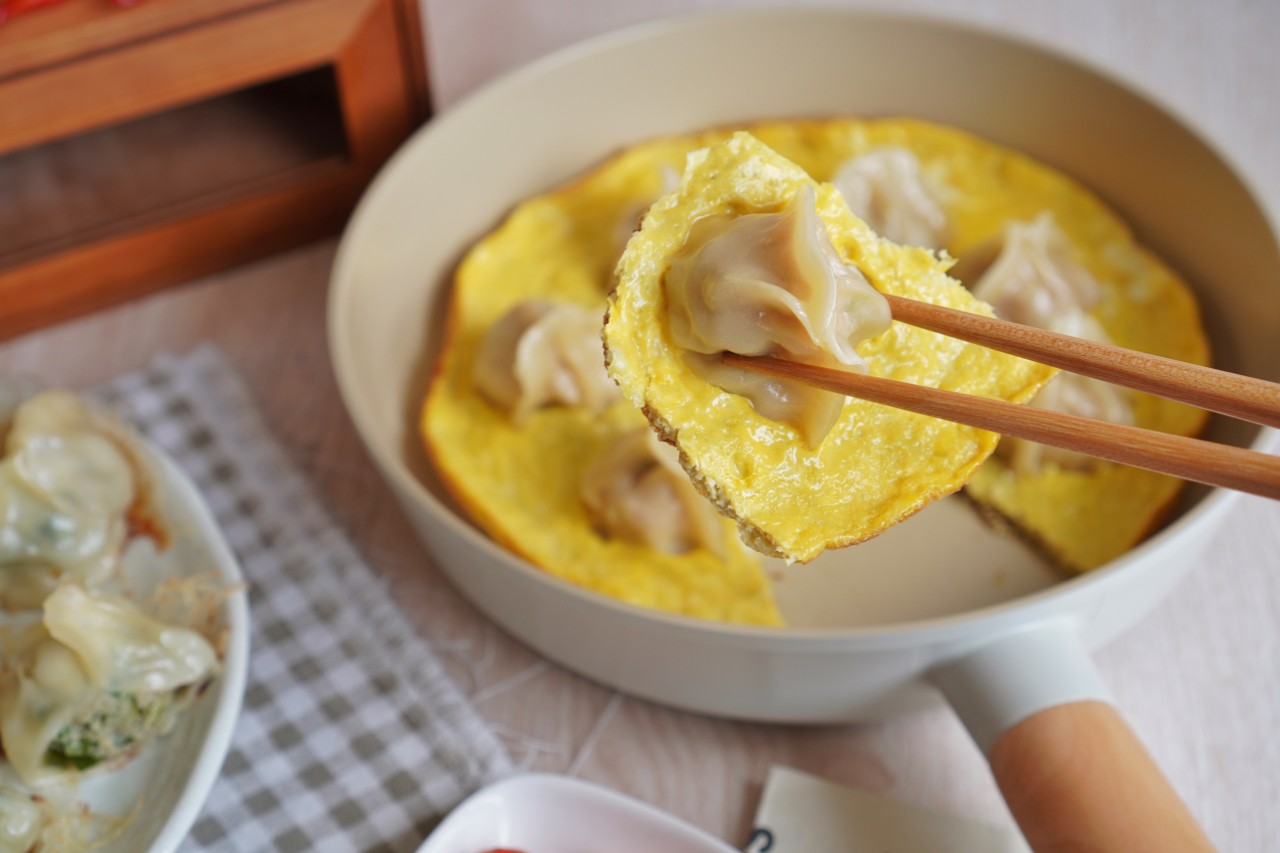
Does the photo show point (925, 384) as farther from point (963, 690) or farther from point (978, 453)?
point (963, 690)

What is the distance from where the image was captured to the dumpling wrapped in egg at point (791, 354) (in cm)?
107

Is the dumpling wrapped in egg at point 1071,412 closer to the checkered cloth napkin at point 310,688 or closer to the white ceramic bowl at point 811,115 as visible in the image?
the white ceramic bowl at point 811,115

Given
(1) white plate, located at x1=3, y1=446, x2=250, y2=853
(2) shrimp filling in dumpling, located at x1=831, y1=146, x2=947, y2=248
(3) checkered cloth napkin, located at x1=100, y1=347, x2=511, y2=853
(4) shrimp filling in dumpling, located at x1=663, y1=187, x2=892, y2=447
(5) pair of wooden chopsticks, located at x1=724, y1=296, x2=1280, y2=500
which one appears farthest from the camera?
(2) shrimp filling in dumpling, located at x1=831, y1=146, x2=947, y2=248

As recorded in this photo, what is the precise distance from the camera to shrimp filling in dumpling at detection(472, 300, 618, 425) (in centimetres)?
185

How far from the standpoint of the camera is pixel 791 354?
43.3 inches

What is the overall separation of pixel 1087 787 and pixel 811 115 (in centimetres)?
144

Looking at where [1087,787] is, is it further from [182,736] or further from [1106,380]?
[182,736]

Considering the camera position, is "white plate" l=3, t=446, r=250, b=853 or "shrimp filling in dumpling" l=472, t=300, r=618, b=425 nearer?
"white plate" l=3, t=446, r=250, b=853

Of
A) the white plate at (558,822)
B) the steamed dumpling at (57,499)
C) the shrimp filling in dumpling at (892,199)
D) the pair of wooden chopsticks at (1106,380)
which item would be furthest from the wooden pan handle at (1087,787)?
the steamed dumpling at (57,499)

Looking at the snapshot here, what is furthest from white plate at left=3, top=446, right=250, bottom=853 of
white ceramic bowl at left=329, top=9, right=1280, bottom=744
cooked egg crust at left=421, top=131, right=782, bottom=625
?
cooked egg crust at left=421, top=131, right=782, bottom=625

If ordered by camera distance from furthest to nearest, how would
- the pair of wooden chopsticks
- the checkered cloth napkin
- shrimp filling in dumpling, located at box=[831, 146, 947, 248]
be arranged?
shrimp filling in dumpling, located at box=[831, 146, 947, 248] → the checkered cloth napkin → the pair of wooden chopsticks

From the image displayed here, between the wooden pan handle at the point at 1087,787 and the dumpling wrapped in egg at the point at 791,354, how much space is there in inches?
16.8

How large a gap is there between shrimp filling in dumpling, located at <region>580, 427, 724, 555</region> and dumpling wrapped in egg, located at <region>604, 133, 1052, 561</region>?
0.58 metres

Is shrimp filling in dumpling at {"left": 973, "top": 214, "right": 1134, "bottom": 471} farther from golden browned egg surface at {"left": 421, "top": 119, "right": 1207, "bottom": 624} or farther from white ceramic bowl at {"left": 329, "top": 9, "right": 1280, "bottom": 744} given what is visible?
white ceramic bowl at {"left": 329, "top": 9, "right": 1280, "bottom": 744}
